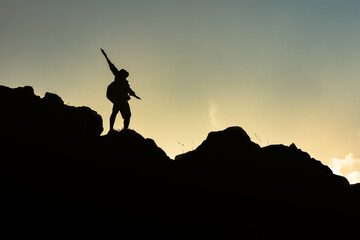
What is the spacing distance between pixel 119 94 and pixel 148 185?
17.9 ft

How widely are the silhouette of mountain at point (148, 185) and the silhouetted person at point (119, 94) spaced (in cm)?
166

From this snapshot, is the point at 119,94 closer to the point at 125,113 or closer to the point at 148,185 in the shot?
the point at 125,113

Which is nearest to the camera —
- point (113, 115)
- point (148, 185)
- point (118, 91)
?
point (148, 185)

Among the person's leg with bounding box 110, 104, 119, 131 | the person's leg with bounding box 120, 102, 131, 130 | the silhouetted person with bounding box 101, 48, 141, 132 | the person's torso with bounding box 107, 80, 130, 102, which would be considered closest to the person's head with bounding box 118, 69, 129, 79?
the silhouetted person with bounding box 101, 48, 141, 132

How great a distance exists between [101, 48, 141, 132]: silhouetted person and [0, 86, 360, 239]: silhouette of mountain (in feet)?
5.44

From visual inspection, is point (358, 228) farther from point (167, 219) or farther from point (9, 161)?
point (9, 161)

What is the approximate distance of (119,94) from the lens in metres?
11.9

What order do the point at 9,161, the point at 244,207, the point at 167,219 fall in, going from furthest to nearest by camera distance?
the point at 244,207
the point at 167,219
the point at 9,161

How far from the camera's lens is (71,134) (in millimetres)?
8219

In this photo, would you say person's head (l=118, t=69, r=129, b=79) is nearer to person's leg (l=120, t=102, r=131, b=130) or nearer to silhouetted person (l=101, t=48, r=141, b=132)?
silhouetted person (l=101, t=48, r=141, b=132)

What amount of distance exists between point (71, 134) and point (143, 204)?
296cm

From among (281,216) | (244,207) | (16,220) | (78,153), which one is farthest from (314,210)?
(16,220)

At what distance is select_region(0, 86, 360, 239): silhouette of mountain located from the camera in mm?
6184

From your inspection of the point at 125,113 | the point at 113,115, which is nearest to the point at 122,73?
the point at 125,113
